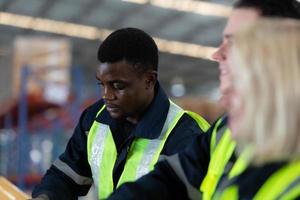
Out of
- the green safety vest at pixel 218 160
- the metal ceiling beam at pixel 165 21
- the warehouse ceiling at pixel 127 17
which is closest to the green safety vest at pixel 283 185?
the green safety vest at pixel 218 160

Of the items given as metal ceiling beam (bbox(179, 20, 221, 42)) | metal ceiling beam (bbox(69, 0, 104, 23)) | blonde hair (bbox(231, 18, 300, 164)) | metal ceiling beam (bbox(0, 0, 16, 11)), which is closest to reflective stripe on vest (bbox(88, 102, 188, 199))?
blonde hair (bbox(231, 18, 300, 164))

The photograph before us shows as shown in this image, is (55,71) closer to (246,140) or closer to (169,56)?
(246,140)

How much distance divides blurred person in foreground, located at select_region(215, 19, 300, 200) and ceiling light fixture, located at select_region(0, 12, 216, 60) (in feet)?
45.9

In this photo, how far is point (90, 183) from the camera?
2078 millimetres

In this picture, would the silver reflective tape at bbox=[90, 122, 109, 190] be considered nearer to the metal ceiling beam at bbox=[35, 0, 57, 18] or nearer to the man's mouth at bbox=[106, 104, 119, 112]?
the man's mouth at bbox=[106, 104, 119, 112]

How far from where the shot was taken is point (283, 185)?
0.95m

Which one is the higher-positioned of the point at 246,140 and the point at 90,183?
the point at 246,140

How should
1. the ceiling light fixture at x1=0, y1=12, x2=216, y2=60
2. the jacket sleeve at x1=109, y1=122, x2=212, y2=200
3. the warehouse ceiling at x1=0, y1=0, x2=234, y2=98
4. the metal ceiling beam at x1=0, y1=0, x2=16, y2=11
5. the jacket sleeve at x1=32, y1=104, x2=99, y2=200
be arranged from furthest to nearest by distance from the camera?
the ceiling light fixture at x1=0, y1=12, x2=216, y2=60 → the metal ceiling beam at x1=0, y1=0, x2=16, y2=11 → the warehouse ceiling at x1=0, y1=0, x2=234, y2=98 → the jacket sleeve at x1=32, y1=104, x2=99, y2=200 → the jacket sleeve at x1=109, y1=122, x2=212, y2=200

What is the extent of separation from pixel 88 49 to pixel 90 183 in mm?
17603

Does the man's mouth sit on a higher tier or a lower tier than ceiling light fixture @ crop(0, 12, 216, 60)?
higher

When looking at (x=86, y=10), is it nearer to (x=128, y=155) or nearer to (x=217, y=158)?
(x=128, y=155)

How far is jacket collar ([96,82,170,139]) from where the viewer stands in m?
1.84

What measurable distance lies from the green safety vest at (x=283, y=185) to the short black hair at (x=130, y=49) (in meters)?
0.98

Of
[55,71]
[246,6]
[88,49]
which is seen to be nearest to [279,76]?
[246,6]
